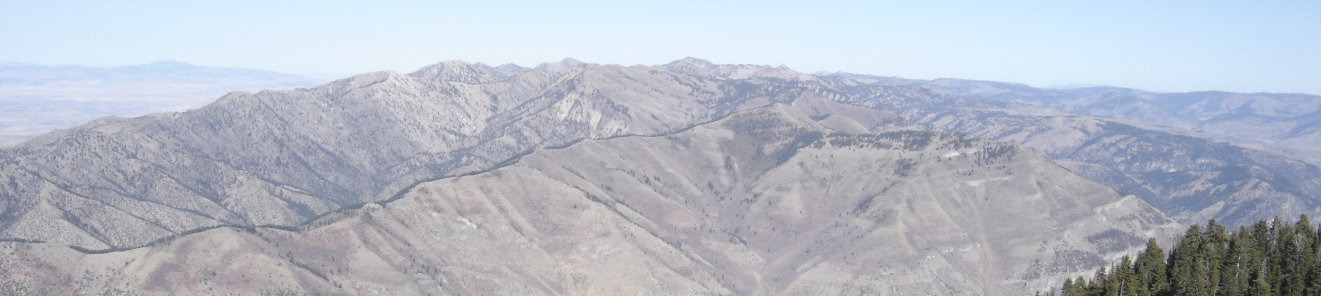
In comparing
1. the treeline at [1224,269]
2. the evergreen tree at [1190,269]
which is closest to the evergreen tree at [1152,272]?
the treeline at [1224,269]

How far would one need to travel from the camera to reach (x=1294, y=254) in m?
138

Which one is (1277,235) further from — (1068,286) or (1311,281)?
(1068,286)

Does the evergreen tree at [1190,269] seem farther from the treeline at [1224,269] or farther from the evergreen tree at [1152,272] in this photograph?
the evergreen tree at [1152,272]

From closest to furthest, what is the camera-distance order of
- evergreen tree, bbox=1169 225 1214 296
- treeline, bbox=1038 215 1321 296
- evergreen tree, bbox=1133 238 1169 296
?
1. treeline, bbox=1038 215 1321 296
2. evergreen tree, bbox=1169 225 1214 296
3. evergreen tree, bbox=1133 238 1169 296

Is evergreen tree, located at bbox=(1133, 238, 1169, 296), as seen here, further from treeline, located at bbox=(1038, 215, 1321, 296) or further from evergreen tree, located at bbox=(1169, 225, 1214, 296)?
evergreen tree, located at bbox=(1169, 225, 1214, 296)

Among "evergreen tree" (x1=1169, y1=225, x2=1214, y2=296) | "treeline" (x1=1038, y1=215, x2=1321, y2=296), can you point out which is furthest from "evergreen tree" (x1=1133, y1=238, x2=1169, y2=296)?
"evergreen tree" (x1=1169, y1=225, x2=1214, y2=296)

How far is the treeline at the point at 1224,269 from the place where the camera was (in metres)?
121

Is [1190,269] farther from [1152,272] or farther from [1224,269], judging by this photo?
[1152,272]

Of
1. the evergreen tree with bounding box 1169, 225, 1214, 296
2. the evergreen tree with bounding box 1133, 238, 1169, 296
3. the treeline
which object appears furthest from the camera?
the evergreen tree with bounding box 1133, 238, 1169, 296

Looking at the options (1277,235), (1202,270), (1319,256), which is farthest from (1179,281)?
(1277,235)

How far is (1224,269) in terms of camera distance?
130 m

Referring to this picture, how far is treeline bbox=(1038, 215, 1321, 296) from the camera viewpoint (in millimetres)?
121000

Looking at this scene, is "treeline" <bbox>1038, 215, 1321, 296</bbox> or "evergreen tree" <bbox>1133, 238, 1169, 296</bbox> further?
"evergreen tree" <bbox>1133, 238, 1169, 296</bbox>

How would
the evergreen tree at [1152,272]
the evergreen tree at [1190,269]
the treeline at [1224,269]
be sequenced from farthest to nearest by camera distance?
the evergreen tree at [1152,272] → the evergreen tree at [1190,269] → the treeline at [1224,269]
